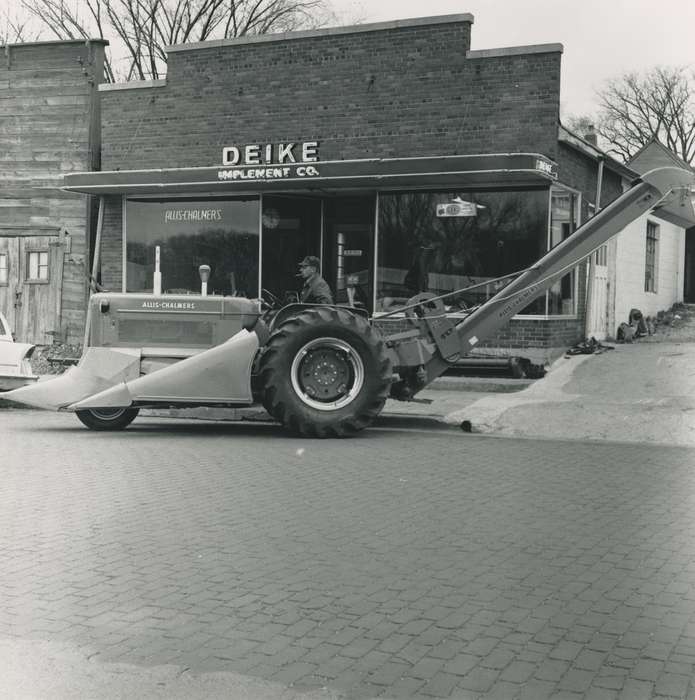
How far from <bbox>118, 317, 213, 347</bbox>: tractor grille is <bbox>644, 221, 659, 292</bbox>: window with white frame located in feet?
49.6

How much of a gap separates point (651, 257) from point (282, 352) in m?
16.0

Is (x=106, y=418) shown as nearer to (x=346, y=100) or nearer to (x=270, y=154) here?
(x=270, y=154)

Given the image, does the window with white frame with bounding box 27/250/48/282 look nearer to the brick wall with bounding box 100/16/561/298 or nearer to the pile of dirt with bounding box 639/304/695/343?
the brick wall with bounding box 100/16/561/298

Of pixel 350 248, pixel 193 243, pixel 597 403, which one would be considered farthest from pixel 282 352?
pixel 193 243

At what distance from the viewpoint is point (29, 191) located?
20.8m

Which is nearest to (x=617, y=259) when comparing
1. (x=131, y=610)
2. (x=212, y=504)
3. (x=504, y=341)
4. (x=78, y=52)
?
(x=504, y=341)

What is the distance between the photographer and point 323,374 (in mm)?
11234

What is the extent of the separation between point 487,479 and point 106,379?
500 cm

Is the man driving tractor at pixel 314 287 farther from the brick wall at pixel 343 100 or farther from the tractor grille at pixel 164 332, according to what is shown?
the brick wall at pixel 343 100

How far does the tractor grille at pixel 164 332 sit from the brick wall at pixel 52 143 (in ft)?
29.2

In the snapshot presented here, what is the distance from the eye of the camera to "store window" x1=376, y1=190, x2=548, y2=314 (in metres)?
16.3

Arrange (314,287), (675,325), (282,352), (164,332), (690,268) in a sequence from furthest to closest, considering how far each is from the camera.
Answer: (690,268)
(675,325)
(314,287)
(164,332)
(282,352)

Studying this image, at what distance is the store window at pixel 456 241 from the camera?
16.3 metres

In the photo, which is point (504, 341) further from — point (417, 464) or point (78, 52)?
point (78, 52)
